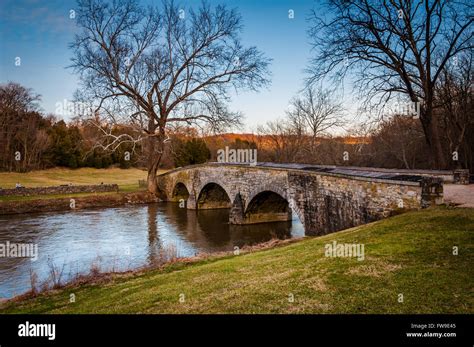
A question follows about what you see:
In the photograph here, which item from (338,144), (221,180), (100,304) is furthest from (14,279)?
(338,144)

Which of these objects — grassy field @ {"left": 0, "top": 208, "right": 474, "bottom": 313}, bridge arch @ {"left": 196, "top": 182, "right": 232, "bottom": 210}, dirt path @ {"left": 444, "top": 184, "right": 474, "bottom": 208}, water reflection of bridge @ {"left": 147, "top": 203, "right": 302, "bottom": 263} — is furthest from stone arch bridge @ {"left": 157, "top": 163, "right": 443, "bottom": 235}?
water reflection of bridge @ {"left": 147, "top": 203, "right": 302, "bottom": 263}

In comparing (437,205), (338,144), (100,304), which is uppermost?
(338,144)

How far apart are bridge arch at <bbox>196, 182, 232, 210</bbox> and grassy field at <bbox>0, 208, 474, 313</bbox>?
22.3m

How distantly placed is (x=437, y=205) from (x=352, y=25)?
9.63 m

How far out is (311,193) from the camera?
661 inches

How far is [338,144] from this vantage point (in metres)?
45.1

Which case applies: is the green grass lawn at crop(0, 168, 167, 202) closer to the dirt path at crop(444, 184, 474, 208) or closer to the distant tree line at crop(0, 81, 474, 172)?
the distant tree line at crop(0, 81, 474, 172)

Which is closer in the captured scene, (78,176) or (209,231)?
(209,231)

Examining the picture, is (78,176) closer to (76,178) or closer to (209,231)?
(76,178)

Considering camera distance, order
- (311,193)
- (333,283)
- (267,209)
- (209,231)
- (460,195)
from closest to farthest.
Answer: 1. (333,283)
2. (460,195)
3. (311,193)
4. (209,231)
5. (267,209)

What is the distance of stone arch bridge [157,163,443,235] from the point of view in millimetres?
11261

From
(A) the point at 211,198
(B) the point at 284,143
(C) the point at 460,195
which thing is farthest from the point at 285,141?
(C) the point at 460,195

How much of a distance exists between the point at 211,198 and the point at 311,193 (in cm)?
1804
